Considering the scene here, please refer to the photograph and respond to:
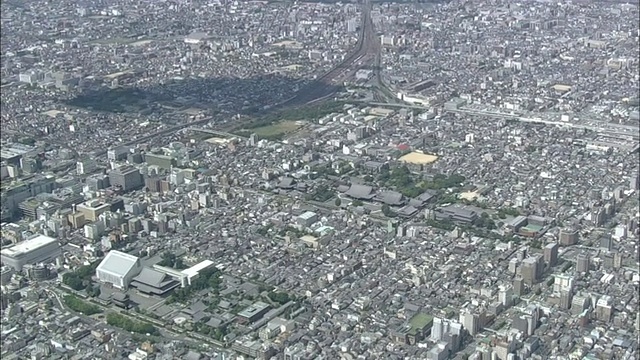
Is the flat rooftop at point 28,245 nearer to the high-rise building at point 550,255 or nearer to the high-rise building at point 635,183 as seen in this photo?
the high-rise building at point 550,255

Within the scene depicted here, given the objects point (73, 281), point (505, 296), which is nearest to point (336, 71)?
point (73, 281)

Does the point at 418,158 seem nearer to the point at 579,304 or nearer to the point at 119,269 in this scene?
the point at 579,304

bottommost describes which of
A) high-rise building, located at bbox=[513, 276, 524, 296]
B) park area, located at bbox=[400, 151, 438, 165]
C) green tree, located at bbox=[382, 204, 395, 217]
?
park area, located at bbox=[400, 151, 438, 165]

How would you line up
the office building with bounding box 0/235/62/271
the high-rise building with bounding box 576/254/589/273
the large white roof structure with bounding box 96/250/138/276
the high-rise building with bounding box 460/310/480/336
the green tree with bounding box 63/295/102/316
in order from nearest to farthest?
the high-rise building with bounding box 460/310/480/336 → the green tree with bounding box 63/295/102/316 → the high-rise building with bounding box 576/254/589/273 → the large white roof structure with bounding box 96/250/138/276 → the office building with bounding box 0/235/62/271

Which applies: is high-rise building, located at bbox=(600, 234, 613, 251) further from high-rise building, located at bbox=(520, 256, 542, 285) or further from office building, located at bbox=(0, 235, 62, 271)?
office building, located at bbox=(0, 235, 62, 271)

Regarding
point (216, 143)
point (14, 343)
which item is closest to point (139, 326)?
point (14, 343)

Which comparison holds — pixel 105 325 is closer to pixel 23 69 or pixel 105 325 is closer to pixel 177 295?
pixel 177 295

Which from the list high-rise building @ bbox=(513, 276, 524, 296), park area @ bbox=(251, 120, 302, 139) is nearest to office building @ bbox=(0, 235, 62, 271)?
park area @ bbox=(251, 120, 302, 139)
